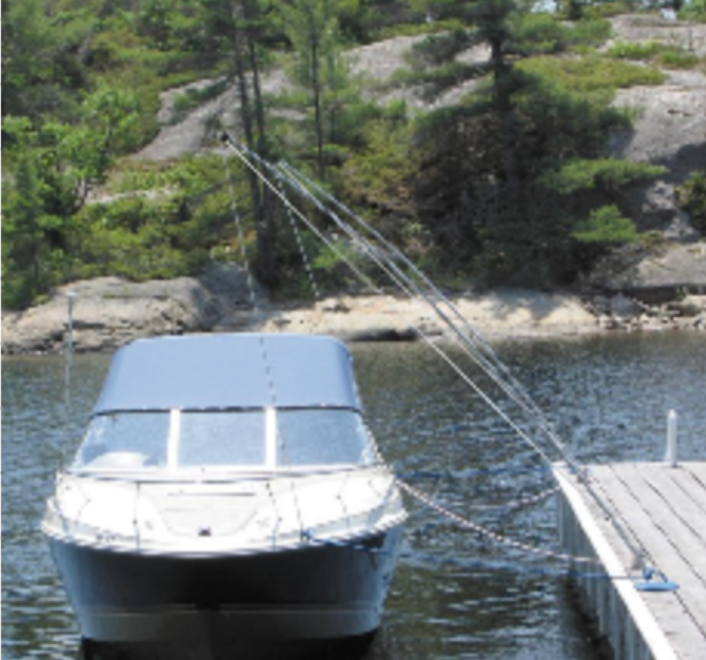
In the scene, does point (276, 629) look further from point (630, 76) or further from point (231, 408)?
point (630, 76)

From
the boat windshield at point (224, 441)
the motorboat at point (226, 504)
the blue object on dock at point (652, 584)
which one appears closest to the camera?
the motorboat at point (226, 504)

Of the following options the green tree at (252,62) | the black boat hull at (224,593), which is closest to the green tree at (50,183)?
the green tree at (252,62)

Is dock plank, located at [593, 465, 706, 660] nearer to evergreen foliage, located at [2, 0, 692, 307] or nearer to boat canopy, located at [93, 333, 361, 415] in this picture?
boat canopy, located at [93, 333, 361, 415]

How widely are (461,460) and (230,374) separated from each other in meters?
9.62

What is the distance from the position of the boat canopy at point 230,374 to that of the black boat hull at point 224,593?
193cm

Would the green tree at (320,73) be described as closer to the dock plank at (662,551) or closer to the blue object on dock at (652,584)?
Answer: the dock plank at (662,551)

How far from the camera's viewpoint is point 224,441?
1427cm

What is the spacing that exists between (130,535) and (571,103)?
39.3 metres

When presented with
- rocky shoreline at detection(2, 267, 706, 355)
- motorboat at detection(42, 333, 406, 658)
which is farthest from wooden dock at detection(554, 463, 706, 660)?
rocky shoreline at detection(2, 267, 706, 355)

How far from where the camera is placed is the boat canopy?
14.8 m

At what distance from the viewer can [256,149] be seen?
50.3 m

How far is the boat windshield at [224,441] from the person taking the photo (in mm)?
14078

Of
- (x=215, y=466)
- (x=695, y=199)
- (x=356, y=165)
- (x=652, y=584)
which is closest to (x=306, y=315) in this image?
(x=356, y=165)

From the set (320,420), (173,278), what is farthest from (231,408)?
(173,278)
